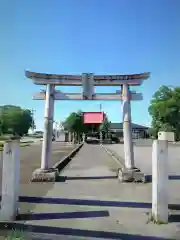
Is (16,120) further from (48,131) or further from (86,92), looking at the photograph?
(86,92)

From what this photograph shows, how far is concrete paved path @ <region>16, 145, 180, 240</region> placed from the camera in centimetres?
544

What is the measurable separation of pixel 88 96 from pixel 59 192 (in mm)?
4006

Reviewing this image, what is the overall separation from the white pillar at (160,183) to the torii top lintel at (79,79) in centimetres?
566

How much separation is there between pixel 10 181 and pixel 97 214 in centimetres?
193

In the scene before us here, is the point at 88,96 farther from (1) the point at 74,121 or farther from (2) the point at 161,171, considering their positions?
(1) the point at 74,121

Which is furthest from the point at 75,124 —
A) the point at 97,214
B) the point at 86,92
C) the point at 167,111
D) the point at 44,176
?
the point at 97,214

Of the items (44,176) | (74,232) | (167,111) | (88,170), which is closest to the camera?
(74,232)

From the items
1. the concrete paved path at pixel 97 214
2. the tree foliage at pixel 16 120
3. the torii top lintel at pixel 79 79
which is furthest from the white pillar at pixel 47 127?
the tree foliage at pixel 16 120

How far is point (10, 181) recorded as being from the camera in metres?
6.11

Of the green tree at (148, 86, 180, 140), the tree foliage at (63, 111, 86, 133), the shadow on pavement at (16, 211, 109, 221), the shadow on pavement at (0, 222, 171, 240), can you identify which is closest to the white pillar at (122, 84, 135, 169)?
the shadow on pavement at (16, 211, 109, 221)

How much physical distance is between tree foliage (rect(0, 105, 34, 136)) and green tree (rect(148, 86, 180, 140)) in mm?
48482

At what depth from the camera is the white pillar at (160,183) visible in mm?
6004

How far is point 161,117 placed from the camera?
83.1 meters

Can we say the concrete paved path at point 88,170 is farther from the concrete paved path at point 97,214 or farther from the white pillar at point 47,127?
the concrete paved path at point 97,214
